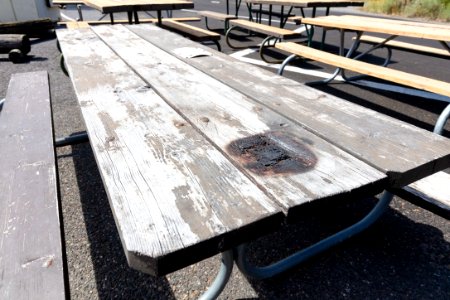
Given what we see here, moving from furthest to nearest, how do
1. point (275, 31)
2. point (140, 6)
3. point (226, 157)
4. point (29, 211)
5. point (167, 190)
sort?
point (275, 31)
point (140, 6)
point (29, 211)
point (226, 157)
point (167, 190)

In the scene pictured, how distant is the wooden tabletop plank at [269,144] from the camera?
802 mm

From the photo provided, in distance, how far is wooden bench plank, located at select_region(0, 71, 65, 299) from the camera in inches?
32.0

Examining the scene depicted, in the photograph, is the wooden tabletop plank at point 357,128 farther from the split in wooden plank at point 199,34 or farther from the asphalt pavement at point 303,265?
the split in wooden plank at point 199,34

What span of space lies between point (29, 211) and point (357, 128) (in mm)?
1062

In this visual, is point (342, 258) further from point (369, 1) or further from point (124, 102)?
point (369, 1)

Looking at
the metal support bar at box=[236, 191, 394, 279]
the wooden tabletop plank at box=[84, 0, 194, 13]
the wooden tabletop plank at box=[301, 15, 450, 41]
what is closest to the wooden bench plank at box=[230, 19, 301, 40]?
the wooden tabletop plank at box=[301, 15, 450, 41]

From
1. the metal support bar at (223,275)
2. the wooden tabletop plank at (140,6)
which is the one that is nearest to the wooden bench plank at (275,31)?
the wooden tabletop plank at (140,6)

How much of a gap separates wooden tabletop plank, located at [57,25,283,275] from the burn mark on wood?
0.05 metres

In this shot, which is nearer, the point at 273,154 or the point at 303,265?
the point at 273,154

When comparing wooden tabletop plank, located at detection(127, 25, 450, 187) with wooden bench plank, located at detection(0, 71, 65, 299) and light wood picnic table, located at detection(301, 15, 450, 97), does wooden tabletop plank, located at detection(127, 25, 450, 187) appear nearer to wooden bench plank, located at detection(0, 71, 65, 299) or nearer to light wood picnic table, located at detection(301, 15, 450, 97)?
wooden bench plank, located at detection(0, 71, 65, 299)

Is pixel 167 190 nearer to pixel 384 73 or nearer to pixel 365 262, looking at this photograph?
pixel 365 262

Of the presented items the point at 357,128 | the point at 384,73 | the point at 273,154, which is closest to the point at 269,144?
the point at 273,154

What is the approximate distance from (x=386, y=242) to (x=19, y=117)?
2.03 meters

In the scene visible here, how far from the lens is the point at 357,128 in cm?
110
